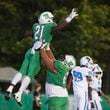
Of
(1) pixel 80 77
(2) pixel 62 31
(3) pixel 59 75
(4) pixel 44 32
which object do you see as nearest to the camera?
(3) pixel 59 75

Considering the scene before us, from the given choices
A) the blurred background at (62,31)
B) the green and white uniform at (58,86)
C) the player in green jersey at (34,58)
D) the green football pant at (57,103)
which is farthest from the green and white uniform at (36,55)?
the blurred background at (62,31)

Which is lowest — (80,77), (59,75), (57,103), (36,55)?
(57,103)

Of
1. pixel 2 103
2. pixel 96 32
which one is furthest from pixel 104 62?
pixel 2 103

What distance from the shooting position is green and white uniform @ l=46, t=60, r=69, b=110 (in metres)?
12.6

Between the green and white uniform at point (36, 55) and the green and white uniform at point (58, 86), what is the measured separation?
283mm

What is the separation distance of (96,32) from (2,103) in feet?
42.1

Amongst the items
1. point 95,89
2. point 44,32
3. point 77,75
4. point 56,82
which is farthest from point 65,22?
point 95,89

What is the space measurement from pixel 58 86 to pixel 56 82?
Result: 0.08m

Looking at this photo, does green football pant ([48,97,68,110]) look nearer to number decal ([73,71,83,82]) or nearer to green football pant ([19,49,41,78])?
green football pant ([19,49,41,78])

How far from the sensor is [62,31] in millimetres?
29031

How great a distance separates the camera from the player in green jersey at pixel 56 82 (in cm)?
1252

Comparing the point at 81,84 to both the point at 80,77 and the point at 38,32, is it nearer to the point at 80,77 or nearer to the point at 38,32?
the point at 80,77

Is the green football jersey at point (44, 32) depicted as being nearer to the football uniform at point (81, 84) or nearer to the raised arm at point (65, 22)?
the raised arm at point (65, 22)

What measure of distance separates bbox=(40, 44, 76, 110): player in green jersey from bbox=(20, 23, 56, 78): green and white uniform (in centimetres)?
20
